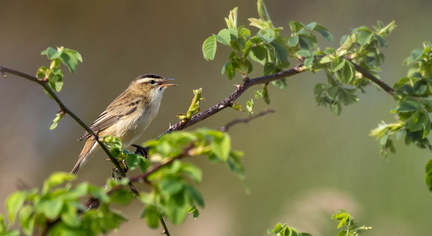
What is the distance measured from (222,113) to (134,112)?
794 mm

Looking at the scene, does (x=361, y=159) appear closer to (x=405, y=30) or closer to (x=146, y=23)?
(x=405, y=30)

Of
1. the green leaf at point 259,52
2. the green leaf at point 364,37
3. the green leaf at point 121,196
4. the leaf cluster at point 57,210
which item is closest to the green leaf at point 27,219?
the leaf cluster at point 57,210

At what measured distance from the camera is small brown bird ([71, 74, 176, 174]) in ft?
12.0

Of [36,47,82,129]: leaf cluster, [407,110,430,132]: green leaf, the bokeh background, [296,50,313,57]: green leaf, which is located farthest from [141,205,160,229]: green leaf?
the bokeh background

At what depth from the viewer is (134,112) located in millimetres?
3766

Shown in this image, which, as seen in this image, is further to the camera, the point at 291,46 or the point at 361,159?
the point at 361,159

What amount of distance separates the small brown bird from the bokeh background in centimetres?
52

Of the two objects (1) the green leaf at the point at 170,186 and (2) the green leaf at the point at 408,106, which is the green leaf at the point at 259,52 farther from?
(1) the green leaf at the point at 170,186

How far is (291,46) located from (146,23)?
2.90 metres

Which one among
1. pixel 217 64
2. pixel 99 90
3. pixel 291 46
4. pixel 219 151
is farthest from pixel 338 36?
pixel 219 151

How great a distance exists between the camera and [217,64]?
14.7 ft

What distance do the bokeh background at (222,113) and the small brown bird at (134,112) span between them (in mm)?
522

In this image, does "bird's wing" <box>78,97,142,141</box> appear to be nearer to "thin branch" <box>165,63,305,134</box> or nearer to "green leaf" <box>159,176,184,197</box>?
"thin branch" <box>165,63,305,134</box>

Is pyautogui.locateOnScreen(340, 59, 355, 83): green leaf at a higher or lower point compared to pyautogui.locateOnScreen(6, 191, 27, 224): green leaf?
lower
